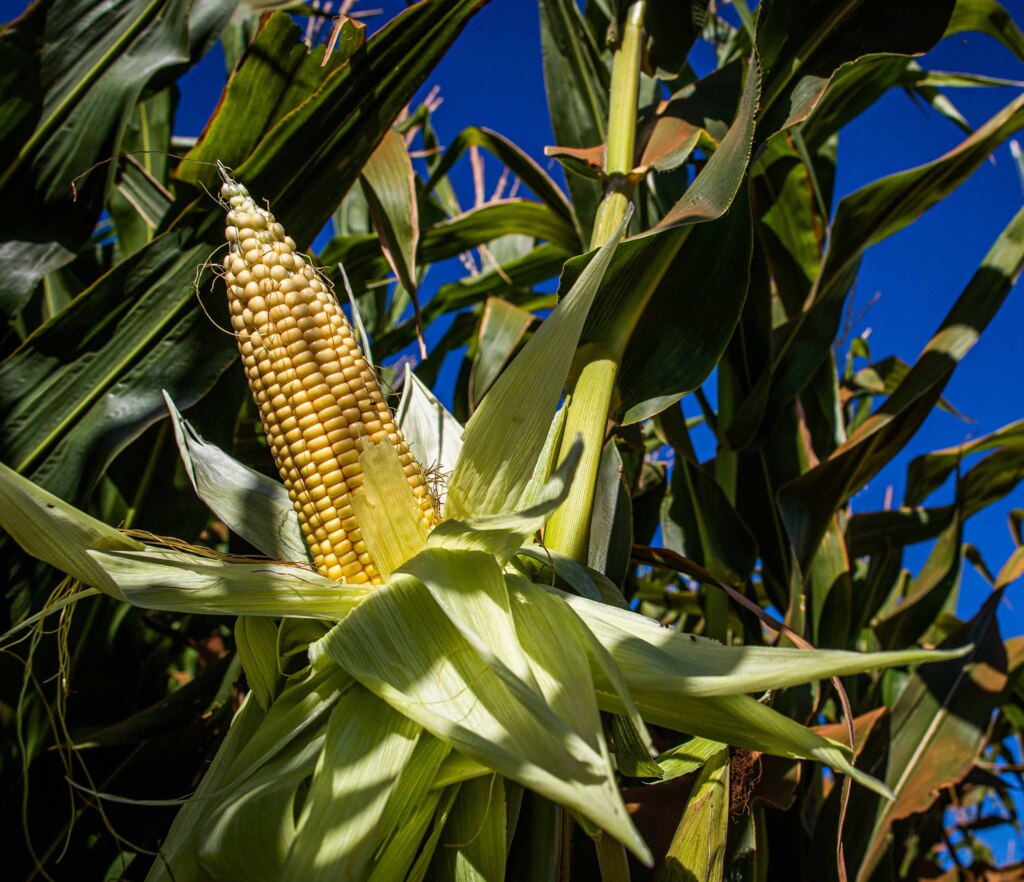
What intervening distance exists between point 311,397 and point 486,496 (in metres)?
0.21

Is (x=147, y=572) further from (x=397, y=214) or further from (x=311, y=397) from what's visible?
(x=397, y=214)

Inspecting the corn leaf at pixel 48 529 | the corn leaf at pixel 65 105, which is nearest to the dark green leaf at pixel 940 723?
the corn leaf at pixel 48 529

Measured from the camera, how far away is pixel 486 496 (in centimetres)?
72

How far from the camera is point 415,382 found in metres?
1.02

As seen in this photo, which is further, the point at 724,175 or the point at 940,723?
the point at 940,723

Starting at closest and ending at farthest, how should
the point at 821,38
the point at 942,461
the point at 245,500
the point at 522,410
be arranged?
the point at 522,410 < the point at 245,500 < the point at 821,38 < the point at 942,461

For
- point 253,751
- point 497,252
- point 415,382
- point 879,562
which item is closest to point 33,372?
point 415,382

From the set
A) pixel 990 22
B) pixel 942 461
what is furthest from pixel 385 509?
pixel 990 22

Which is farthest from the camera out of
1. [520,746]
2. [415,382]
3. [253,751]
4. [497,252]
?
[497,252]

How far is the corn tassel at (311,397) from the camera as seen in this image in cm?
78

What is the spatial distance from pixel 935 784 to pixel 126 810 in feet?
4.01

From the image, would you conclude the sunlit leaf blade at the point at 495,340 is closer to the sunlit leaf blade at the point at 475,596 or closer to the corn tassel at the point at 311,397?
the corn tassel at the point at 311,397

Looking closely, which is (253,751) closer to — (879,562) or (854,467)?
(854,467)

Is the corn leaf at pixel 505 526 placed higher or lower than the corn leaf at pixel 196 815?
higher
